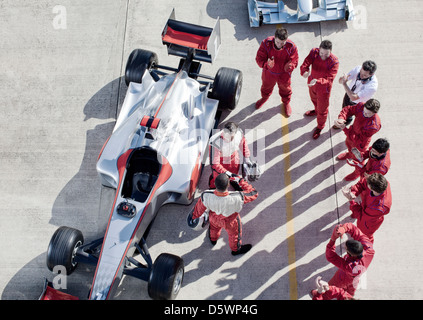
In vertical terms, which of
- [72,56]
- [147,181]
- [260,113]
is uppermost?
[72,56]

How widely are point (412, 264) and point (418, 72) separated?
352 centimetres

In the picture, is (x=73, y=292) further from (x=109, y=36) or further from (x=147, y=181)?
(x=109, y=36)

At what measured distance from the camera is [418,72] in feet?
24.7

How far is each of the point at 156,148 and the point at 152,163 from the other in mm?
273

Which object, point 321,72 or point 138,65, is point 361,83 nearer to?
point 321,72

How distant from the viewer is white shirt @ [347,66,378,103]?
5891 mm

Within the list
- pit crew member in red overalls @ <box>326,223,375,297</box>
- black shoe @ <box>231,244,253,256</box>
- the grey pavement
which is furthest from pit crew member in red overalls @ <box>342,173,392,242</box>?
black shoe @ <box>231,244,253,256</box>

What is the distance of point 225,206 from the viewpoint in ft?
17.0

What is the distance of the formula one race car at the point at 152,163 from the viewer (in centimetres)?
539

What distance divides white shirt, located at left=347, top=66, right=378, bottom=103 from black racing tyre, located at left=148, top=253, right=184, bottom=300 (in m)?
3.50

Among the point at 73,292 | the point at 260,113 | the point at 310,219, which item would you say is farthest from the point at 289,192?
the point at 73,292

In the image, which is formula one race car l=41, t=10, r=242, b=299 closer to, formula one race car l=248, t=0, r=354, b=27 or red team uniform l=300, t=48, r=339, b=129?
red team uniform l=300, t=48, r=339, b=129

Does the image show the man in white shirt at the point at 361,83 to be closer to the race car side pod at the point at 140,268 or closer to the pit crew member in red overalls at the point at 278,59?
the pit crew member in red overalls at the point at 278,59

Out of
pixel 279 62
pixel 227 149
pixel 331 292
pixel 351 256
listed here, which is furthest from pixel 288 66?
pixel 331 292
